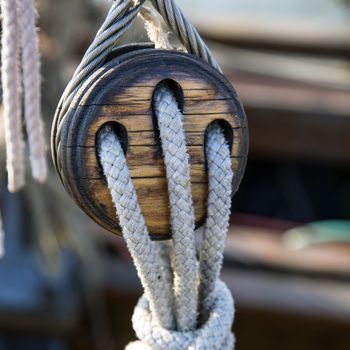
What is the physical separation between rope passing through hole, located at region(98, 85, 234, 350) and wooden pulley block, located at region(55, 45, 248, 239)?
0.04 feet

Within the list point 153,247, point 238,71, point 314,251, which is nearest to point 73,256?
point 314,251

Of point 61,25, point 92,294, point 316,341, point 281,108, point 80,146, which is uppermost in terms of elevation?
point 61,25

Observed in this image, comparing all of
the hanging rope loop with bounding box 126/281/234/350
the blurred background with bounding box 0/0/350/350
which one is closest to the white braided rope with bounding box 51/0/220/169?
the hanging rope loop with bounding box 126/281/234/350

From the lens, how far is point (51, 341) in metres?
2.38

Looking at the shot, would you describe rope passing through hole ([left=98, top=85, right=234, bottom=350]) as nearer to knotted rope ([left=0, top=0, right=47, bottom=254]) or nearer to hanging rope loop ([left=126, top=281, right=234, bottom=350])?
hanging rope loop ([left=126, top=281, right=234, bottom=350])

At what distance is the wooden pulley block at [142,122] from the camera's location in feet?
2.35

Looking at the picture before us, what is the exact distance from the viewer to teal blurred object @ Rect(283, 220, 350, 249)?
102 inches

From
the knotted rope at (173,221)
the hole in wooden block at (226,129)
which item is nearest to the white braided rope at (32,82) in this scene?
the knotted rope at (173,221)

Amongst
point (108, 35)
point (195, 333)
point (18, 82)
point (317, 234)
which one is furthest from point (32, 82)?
point (317, 234)

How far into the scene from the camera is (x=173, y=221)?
0.74 m

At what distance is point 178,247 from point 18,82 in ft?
1.02

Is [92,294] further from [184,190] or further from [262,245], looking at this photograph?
[184,190]

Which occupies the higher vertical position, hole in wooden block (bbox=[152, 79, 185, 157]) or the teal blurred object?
hole in wooden block (bbox=[152, 79, 185, 157])

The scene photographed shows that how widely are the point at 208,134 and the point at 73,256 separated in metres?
1.70
